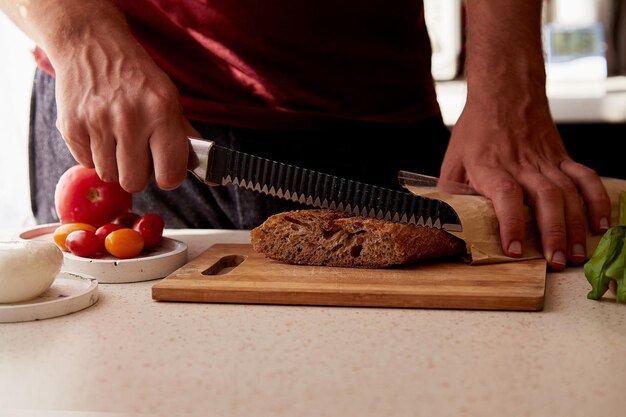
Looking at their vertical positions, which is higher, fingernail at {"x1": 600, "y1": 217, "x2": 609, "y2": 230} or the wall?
the wall

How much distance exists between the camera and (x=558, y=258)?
1233mm

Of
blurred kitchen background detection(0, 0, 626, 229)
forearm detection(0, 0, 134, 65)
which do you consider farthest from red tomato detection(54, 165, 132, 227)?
blurred kitchen background detection(0, 0, 626, 229)

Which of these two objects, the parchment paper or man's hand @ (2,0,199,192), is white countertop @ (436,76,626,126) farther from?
man's hand @ (2,0,199,192)

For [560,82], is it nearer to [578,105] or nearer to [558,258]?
[578,105]

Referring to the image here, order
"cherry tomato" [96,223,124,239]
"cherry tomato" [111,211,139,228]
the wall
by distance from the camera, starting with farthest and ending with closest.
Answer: the wall < "cherry tomato" [111,211,139,228] < "cherry tomato" [96,223,124,239]

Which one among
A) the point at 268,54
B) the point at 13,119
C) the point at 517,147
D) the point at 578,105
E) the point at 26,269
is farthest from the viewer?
the point at 578,105

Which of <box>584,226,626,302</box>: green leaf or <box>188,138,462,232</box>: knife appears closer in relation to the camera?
<box>584,226,626,302</box>: green leaf

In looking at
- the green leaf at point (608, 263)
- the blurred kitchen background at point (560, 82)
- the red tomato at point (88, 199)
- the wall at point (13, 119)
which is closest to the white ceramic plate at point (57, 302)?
the red tomato at point (88, 199)

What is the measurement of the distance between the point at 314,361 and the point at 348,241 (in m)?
0.36

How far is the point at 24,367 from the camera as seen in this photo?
0.86m

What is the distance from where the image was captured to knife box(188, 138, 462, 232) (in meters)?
1.19

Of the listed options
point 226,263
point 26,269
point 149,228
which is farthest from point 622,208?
point 26,269

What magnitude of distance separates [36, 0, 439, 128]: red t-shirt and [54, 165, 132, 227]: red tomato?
0.19 metres

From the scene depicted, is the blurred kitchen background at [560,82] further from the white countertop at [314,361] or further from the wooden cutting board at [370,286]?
the white countertop at [314,361]
